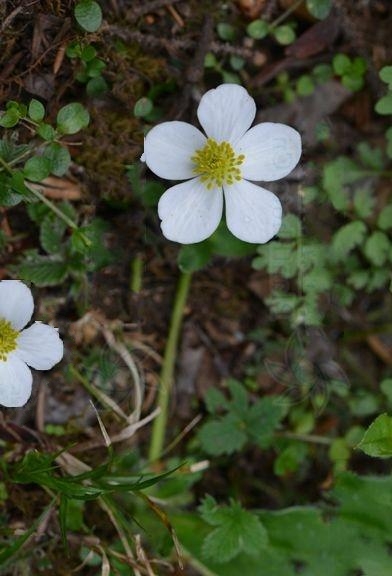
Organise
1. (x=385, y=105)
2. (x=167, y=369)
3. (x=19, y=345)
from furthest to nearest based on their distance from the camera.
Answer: (x=167, y=369) → (x=385, y=105) → (x=19, y=345)

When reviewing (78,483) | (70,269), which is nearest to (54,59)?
(70,269)

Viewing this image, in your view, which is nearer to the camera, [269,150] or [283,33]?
[269,150]

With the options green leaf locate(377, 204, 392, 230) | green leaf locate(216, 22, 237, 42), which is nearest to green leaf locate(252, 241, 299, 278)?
green leaf locate(377, 204, 392, 230)

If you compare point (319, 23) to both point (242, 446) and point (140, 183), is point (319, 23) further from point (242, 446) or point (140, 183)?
point (242, 446)

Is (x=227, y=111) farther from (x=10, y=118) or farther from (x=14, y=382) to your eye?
(x=14, y=382)

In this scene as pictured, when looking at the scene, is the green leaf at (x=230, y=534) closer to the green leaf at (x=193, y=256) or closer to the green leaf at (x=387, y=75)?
the green leaf at (x=193, y=256)

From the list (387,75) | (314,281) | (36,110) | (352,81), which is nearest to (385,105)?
(387,75)

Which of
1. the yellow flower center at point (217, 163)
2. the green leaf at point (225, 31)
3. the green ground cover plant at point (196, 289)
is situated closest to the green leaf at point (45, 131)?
the green ground cover plant at point (196, 289)
